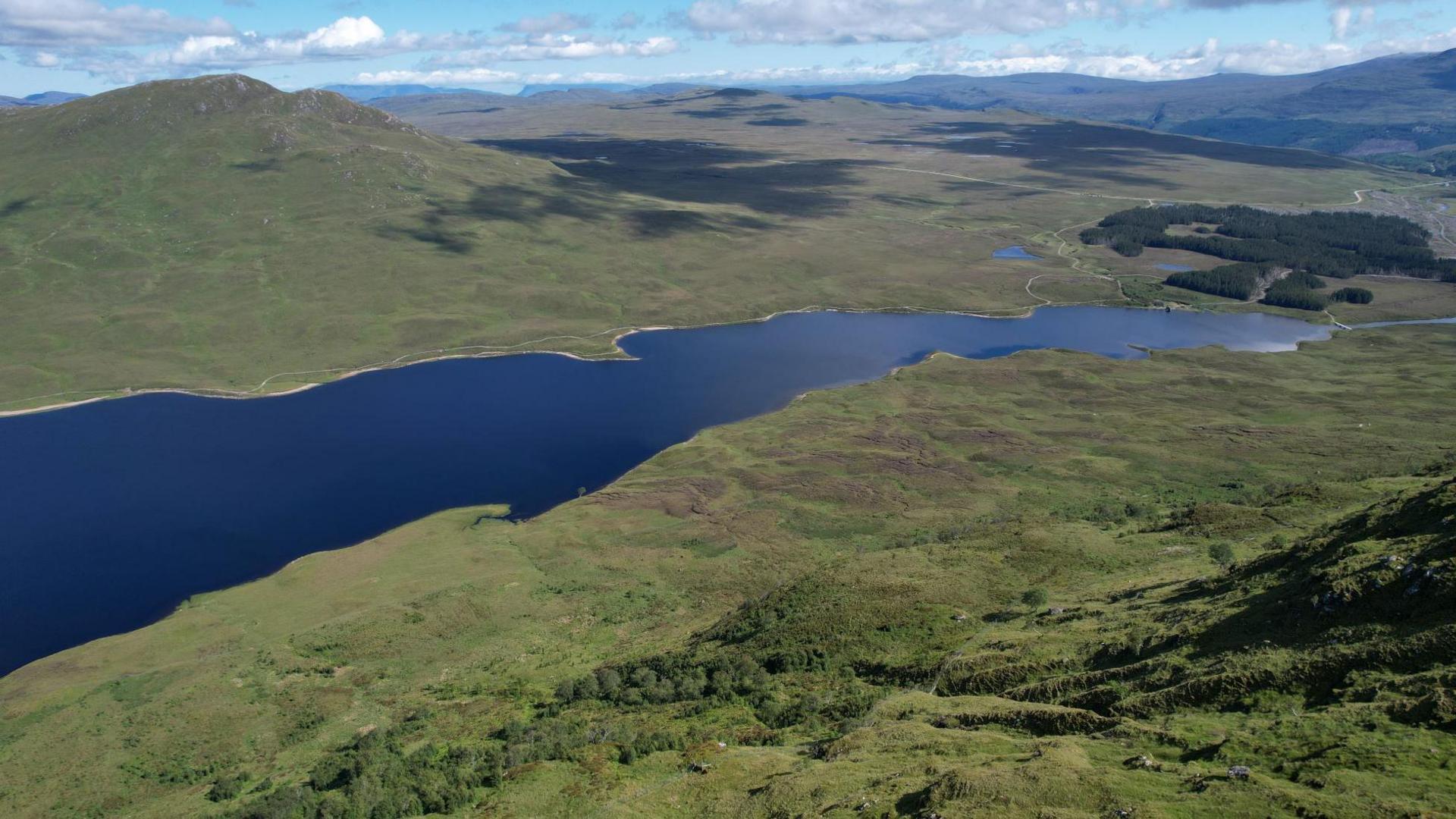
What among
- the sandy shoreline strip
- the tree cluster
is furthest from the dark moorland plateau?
the sandy shoreline strip

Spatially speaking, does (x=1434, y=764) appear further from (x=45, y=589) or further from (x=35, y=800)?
(x=45, y=589)

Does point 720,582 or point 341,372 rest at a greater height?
point 341,372

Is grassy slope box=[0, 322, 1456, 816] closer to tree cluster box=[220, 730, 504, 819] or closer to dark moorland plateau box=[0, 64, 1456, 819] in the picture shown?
dark moorland plateau box=[0, 64, 1456, 819]

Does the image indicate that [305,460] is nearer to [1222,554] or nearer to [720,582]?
[720,582]

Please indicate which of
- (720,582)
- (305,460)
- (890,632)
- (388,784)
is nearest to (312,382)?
(305,460)

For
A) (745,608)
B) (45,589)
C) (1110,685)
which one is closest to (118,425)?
(45,589)
